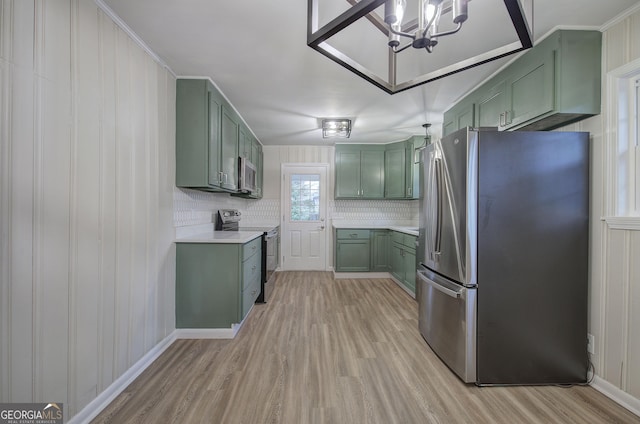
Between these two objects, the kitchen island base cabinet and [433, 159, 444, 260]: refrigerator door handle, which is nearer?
[433, 159, 444, 260]: refrigerator door handle

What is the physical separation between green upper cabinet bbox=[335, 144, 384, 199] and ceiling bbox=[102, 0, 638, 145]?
1.08 m

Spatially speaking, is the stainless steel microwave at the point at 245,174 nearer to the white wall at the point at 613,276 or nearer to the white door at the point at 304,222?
the white door at the point at 304,222

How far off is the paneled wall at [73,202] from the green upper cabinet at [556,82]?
2870 mm

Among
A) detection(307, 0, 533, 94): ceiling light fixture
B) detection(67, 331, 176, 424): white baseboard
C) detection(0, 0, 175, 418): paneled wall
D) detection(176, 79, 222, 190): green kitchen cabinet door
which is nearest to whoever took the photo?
detection(307, 0, 533, 94): ceiling light fixture

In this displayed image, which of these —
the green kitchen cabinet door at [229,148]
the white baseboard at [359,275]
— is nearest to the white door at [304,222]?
the white baseboard at [359,275]

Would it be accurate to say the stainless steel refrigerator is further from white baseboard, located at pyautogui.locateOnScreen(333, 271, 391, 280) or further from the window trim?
white baseboard, located at pyautogui.locateOnScreen(333, 271, 391, 280)

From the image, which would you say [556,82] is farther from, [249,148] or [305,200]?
[305,200]

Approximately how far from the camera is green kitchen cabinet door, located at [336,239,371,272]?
14.7ft

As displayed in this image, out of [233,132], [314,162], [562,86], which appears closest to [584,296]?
[562,86]

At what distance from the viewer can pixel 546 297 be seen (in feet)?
5.69

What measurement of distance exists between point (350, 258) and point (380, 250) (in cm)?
55

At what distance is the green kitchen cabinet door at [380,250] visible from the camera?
4473 millimetres

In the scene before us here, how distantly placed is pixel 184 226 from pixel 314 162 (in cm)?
297

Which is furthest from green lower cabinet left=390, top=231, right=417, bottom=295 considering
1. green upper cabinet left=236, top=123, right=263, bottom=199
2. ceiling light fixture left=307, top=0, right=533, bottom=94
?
ceiling light fixture left=307, top=0, right=533, bottom=94
